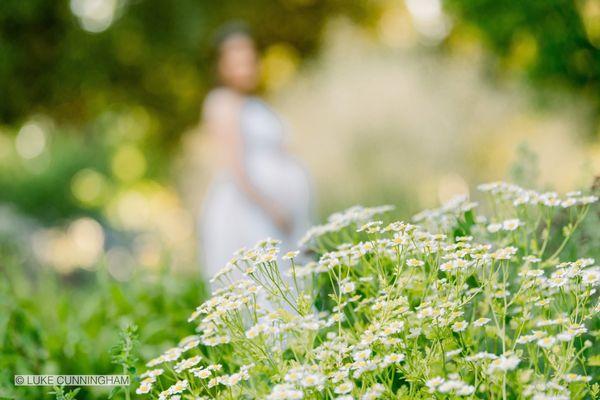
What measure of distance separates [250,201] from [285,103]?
548 cm

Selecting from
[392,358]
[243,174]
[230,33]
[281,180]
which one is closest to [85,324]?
[243,174]

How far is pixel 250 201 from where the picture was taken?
14.6 feet

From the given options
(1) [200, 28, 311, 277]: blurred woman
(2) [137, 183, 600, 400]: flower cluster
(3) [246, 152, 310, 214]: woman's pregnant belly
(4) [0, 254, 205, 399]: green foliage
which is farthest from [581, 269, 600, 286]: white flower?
(3) [246, 152, 310, 214]: woman's pregnant belly

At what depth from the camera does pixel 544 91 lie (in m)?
6.71

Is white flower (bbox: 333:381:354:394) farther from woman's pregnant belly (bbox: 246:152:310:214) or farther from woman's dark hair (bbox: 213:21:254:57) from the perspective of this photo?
woman's dark hair (bbox: 213:21:254:57)

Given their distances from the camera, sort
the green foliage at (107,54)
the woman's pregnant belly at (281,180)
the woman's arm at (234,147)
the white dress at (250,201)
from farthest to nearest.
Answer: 1. the green foliage at (107,54)
2. the woman's pregnant belly at (281,180)
3. the white dress at (250,201)
4. the woman's arm at (234,147)

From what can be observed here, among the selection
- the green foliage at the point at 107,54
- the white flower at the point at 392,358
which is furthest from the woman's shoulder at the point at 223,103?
the green foliage at the point at 107,54

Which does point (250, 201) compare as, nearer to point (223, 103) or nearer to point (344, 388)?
point (223, 103)

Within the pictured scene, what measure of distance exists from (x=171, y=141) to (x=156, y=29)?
221 centimetres

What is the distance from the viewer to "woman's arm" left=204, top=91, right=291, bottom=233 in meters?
4.35

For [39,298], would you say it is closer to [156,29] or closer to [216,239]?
[216,239]

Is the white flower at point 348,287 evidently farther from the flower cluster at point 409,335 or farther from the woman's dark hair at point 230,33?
the woman's dark hair at point 230,33

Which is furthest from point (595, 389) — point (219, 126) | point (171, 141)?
point (171, 141)

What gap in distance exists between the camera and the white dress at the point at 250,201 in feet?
14.7
